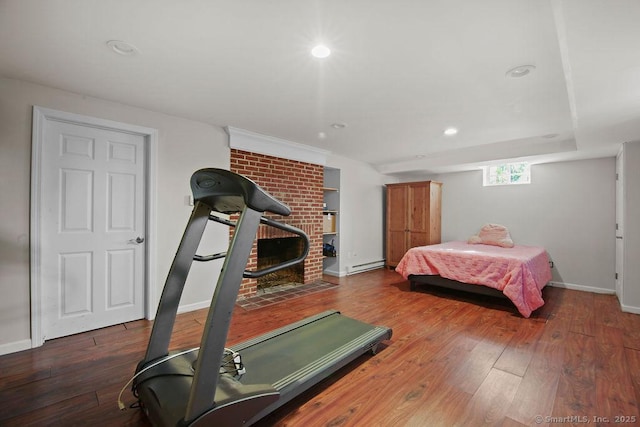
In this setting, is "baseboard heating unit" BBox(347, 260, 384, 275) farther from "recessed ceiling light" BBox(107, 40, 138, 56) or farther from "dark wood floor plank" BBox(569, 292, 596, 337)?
"recessed ceiling light" BBox(107, 40, 138, 56)

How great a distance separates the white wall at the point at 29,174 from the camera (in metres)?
2.28

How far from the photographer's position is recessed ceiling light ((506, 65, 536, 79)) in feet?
6.63

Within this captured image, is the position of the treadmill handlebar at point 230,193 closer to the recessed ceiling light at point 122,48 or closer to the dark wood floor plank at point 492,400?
the recessed ceiling light at point 122,48

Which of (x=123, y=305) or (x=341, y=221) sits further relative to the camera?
(x=341, y=221)

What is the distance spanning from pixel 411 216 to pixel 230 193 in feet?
15.9

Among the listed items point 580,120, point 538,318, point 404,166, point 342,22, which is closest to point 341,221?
point 404,166

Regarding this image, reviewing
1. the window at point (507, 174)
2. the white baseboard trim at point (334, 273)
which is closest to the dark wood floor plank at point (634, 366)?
the window at point (507, 174)

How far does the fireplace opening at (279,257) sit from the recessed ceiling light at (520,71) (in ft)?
11.6

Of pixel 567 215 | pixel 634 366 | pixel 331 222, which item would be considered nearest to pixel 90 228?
pixel 331 222

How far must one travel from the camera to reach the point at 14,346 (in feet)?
7.52

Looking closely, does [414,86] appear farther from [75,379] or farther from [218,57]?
[75,379]

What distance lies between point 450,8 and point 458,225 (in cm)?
496

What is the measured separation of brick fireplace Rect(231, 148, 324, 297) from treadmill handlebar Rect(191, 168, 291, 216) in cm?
206

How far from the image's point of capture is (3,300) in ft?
7.41
